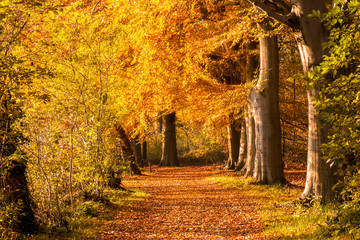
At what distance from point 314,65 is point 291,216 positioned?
3587 millimetres

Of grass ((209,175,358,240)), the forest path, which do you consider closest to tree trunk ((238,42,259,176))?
the forest path

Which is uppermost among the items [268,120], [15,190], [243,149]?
[268,120]

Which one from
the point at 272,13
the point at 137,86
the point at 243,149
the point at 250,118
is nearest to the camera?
the point at 272,13

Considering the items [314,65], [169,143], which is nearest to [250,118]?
[314,65]

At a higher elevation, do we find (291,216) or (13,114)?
(13,114)

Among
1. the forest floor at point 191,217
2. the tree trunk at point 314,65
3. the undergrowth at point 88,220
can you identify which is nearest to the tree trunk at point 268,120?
the forest floor at point 191,217

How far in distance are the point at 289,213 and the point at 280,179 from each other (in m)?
5.04

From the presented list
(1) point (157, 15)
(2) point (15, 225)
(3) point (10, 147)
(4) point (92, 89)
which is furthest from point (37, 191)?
(1) point (157, 15)

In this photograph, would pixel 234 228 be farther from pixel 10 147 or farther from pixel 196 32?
pixel 196 32

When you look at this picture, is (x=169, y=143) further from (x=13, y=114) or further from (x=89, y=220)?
(x=13, y=114)

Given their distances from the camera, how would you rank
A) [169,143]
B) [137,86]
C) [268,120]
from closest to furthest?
[268,120], [137,86], [169,143]

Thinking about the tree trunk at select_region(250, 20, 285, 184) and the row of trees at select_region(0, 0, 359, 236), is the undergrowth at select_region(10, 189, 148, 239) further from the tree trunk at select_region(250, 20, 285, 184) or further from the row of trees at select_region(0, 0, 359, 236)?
the tree trunk at select_region(250, 20, 285, 184)

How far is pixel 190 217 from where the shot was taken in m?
9.83

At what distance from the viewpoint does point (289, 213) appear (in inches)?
346
